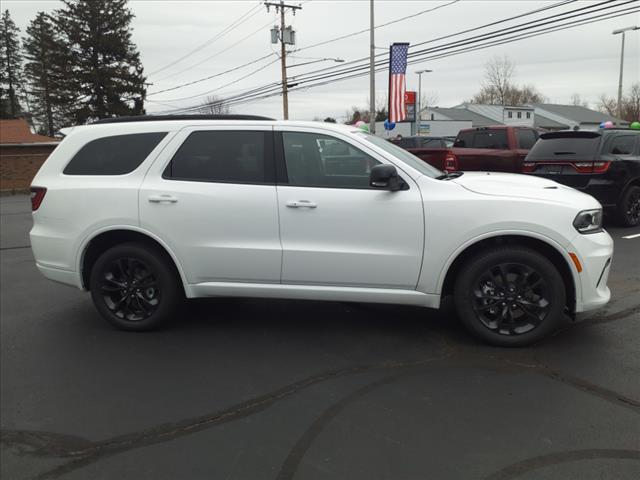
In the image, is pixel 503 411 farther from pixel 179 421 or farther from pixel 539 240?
pixel 179 421

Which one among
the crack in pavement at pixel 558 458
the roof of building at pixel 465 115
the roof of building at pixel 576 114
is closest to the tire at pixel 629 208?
the crack in pavement at pixel 558 458

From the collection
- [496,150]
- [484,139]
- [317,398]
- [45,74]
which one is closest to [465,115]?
[45,74]

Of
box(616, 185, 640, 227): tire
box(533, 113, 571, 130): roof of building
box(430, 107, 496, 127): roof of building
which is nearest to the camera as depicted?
box(616, 185, 640, 227): tire

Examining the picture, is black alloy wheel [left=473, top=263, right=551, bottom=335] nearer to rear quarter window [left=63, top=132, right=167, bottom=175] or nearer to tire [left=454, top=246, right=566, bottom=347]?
tire [left=454, top=246, right=566, bottom=347]

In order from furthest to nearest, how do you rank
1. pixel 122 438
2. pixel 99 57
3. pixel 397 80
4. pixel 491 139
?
pixel 99 57 < pixel 397 80 < pixel 491 139 < pixel 122 438

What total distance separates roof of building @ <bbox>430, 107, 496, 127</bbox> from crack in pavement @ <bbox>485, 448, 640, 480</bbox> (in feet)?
224

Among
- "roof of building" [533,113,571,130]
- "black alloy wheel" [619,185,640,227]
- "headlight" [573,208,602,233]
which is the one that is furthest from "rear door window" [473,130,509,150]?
"roof of building" [533,113,571,130]

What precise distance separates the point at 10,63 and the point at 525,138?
6581 cm

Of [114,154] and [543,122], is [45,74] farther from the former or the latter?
[543,122]

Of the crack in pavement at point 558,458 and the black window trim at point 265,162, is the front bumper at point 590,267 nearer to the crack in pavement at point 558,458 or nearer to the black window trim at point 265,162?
the crack in pavement at point 558,458

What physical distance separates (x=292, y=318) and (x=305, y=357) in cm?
93

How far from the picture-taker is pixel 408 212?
13.2 ft

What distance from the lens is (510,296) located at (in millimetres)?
4031

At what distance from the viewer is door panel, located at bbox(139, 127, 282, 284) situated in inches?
168
